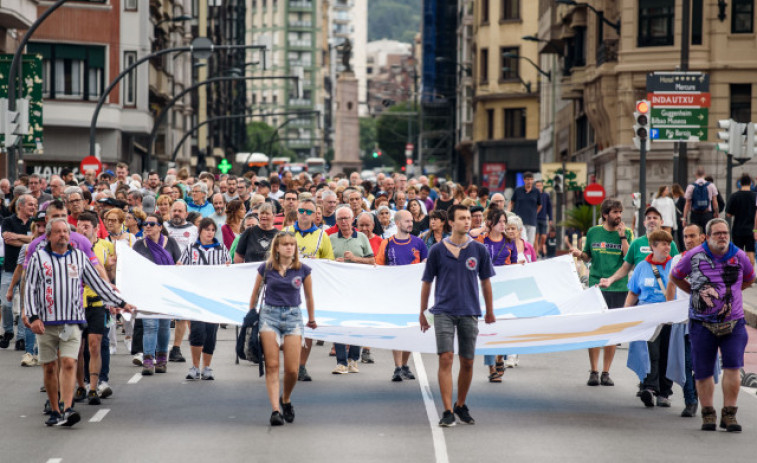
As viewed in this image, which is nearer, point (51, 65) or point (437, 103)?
point (51, 65)

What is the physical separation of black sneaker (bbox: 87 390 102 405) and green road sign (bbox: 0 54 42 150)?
17.5 meters

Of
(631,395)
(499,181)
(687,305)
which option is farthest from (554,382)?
(499,181)

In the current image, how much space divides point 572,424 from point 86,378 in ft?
16.0

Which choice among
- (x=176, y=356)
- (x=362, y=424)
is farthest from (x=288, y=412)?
(x=176, y=356)

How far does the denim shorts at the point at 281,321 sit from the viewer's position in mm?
A: 12695

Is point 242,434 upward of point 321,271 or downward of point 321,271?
downward

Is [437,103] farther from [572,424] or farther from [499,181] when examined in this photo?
[572,424]

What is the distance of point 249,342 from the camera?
14.4m

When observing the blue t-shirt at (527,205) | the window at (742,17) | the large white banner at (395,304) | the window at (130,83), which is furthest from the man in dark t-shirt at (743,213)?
the window at (130,83)

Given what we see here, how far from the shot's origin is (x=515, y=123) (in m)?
86.4

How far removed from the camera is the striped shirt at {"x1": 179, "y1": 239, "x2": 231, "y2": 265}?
1592 centimetres

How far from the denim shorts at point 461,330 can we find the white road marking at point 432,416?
0.68 m

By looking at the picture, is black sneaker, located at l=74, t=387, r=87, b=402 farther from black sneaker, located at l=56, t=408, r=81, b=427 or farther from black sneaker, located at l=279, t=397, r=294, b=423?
black sneaker, located at l=279, t=397, r=294, b=423

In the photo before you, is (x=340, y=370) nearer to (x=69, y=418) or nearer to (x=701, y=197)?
(x=69, y=418)
